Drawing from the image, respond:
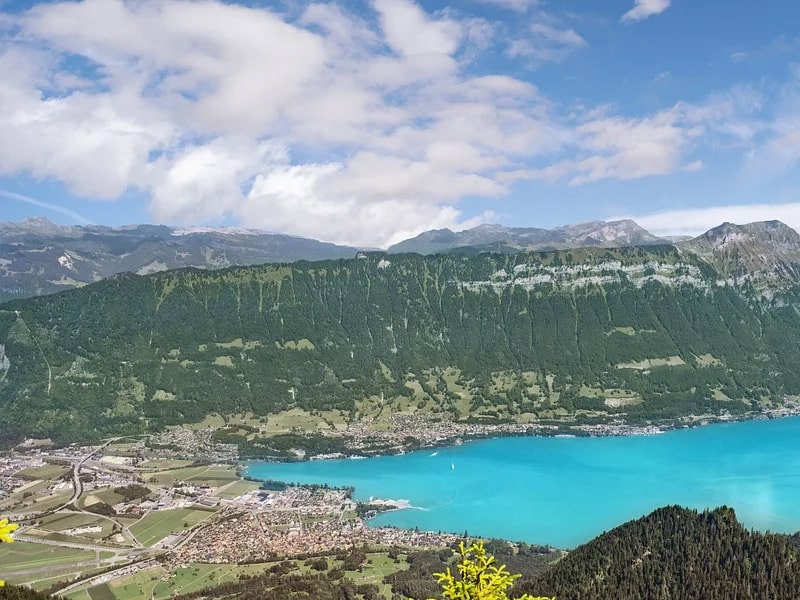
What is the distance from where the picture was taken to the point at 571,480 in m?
146

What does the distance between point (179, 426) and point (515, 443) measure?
97.5 meters

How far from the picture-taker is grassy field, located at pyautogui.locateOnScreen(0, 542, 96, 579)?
94.9 metres

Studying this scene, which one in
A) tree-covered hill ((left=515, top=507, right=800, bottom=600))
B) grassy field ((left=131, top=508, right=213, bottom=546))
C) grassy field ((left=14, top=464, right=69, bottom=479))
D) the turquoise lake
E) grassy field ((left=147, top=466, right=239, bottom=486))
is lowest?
grassy field ((left=14, top=464, right=69, bottom=479))

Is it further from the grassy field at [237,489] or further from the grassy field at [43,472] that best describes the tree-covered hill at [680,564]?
the grassy field at [43,472]

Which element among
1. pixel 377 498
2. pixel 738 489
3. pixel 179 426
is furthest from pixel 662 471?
pixel 179 426

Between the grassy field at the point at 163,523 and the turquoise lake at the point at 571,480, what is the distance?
102 feet

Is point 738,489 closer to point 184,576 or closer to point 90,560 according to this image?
point 184,576

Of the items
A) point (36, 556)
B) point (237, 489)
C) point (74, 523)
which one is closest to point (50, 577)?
point (36, 556)

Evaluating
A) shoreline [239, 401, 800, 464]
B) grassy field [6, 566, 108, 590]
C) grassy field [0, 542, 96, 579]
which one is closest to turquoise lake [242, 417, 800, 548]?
shoreline [239, 401, 800, 464]

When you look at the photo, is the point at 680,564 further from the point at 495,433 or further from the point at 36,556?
the point at 495,433

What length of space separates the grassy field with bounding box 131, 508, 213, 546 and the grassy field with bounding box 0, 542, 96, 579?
914cm

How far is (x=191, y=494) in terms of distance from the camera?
128625mm

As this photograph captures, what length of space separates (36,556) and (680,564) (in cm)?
8975

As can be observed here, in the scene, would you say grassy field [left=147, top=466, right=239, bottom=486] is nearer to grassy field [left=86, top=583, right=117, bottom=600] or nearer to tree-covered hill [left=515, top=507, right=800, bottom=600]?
grassy field [left=86, top=583, right=117, bottom=600]
